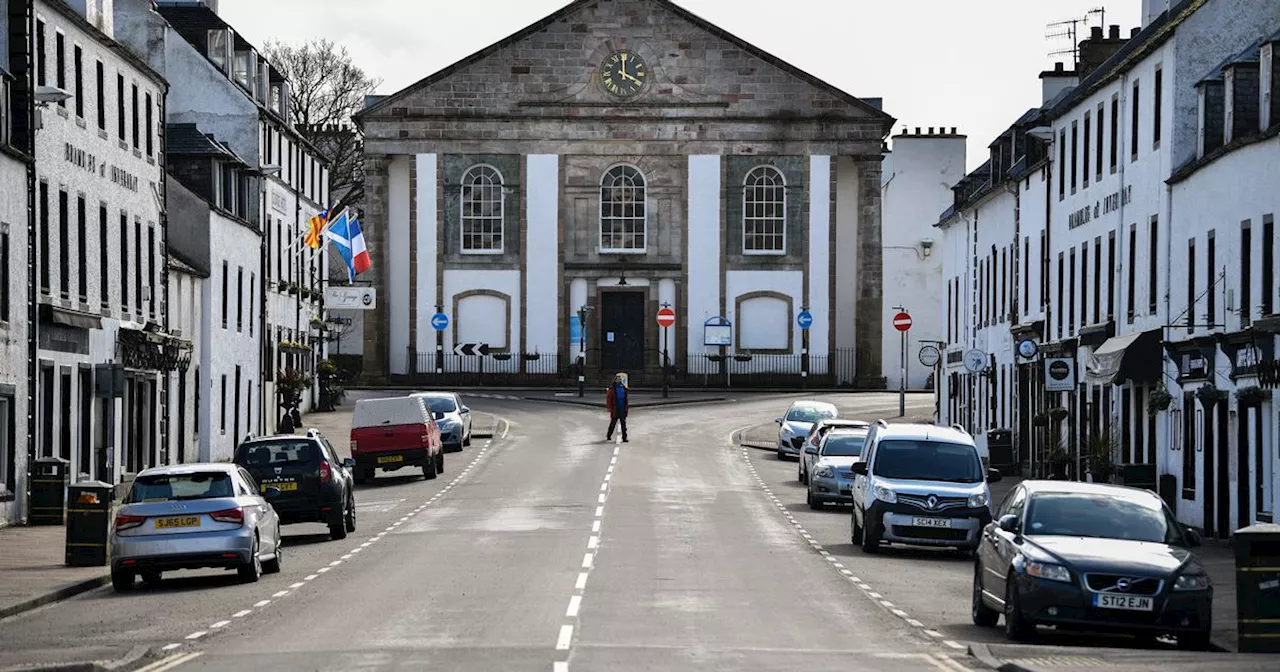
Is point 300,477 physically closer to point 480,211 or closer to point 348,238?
point 348,238

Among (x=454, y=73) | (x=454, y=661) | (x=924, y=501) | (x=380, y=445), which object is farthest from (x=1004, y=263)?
(x=454, y=661)

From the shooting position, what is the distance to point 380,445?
154 ft

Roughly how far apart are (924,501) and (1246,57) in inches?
372

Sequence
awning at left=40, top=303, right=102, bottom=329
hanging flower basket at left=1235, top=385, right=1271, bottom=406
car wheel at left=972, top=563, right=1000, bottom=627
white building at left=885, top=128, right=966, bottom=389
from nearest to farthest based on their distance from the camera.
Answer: car wheel at left=972, top=563, right=1000, bottom=627 < hanging flower basket at left=1235, top=385, right=1271, bottom=406 < awning at left=40, top=303, right=102, bottom=329 < white building at left=885, top=128, right=966, bottom=389

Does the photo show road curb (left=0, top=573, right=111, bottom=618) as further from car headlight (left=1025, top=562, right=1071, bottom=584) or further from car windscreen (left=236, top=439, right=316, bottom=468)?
car headlight (left=1025, top=562, right=1071, bottom=584)

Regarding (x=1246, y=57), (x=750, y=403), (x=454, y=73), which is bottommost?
(x=750, y=403)

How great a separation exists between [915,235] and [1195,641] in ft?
244

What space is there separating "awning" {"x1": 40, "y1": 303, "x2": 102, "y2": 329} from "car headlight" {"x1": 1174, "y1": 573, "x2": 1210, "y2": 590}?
23.6 metres

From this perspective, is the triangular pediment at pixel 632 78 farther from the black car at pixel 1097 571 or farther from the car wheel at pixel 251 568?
the black car at pixel 1097 571

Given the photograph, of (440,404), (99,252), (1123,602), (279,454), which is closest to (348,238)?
(440,404)

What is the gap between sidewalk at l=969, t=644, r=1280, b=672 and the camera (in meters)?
16.4

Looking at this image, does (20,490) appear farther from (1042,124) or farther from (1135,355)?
(1042,124)

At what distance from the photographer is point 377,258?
85562 millimetres

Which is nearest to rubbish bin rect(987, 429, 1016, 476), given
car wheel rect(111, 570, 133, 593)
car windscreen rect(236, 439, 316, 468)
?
car windscreen rect(236, 439, 316, 468)
